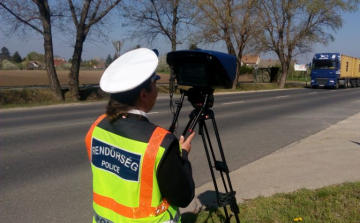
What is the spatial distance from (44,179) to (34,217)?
54.9 inches

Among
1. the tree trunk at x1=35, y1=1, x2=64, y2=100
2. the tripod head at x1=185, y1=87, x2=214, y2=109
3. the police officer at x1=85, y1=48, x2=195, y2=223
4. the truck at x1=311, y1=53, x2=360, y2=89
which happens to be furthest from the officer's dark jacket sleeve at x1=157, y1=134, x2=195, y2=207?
the truck at x1=311, y1=53, x2=360, y2=89

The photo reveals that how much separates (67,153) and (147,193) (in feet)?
18.8

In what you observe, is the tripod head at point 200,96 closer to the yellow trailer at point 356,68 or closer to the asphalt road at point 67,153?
the asphalt road at point 67,153

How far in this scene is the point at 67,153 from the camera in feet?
23.3

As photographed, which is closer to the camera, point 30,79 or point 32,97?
point 32,97

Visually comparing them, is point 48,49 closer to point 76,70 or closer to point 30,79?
point 76,70

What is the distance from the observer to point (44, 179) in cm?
554

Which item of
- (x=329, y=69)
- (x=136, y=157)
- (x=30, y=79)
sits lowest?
(x=30, y=79)

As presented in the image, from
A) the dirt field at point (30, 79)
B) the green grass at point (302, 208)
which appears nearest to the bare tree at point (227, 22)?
the dirt field at point (30, 79)

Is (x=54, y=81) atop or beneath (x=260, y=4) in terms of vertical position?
beneath

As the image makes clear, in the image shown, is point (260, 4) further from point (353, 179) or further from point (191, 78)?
point (191, 78)

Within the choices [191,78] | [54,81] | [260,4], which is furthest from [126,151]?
[260,4]

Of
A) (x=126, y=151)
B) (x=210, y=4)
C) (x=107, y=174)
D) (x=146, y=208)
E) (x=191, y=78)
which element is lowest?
(x=146, y=208)

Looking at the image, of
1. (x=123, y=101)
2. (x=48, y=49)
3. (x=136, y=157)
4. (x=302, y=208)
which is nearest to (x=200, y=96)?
(x=123, y=101)
